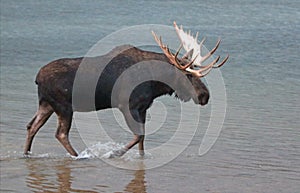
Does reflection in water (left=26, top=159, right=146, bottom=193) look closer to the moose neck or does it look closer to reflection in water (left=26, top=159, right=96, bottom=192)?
reflection in water (left=26, top=159, right=96, bottom=192)

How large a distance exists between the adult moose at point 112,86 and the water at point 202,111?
0.35 meters

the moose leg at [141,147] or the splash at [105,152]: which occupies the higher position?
the moose leg at [141,147]

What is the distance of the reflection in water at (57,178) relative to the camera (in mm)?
8141

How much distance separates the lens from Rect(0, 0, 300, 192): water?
8.53 meters

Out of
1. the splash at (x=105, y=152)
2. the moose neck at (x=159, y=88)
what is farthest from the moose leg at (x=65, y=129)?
the moose neck at (x=159, y=88)

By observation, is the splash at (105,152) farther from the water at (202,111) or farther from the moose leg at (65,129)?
the moose leg at (65,129)

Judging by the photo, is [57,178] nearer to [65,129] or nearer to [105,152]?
[65,129]

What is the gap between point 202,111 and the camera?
12398 millimetres

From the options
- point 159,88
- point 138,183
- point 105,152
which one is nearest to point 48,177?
point 138,183

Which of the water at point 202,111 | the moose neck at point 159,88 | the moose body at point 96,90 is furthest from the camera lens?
the moose neck at point 159,88

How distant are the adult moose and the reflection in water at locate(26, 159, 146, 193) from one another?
20.2 inches

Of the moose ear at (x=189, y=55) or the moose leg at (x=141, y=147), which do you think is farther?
the moose ear at (x=189, y=55)

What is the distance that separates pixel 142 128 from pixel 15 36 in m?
12.6

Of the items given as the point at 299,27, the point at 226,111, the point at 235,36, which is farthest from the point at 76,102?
the point at 299,27
